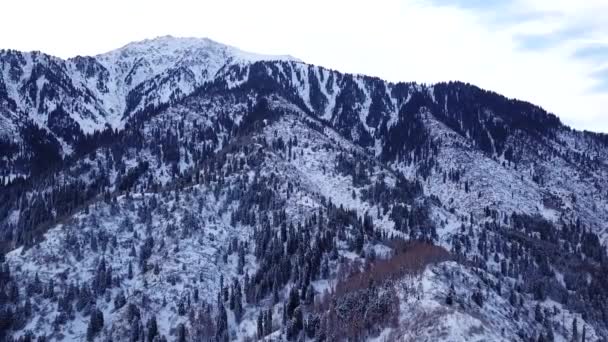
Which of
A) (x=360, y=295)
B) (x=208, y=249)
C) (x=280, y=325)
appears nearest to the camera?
(x=360, y=295)

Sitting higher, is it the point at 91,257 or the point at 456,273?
the point at 456,273

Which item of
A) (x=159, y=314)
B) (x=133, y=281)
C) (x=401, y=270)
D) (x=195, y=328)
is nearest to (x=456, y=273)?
(x=401, y=270)

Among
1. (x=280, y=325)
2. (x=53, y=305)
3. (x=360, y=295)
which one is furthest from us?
(x=53, y=305)

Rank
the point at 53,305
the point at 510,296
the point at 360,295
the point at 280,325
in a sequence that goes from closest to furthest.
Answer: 1. the point at 360,295
2. the point at 280,325
3. the point at 53,305
4. the point at 510,296

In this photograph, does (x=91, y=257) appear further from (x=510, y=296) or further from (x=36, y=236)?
Answer: (x=510, y=296)

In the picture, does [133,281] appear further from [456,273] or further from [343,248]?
[456,273]

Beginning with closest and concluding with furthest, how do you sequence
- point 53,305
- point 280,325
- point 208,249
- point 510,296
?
1. point 280,325
2. point 53,305
3. point 510,296
4. point 208,249

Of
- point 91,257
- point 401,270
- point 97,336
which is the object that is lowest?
point 97,336

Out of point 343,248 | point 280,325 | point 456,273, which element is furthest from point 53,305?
point 456,273

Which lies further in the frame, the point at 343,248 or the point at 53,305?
the point at 343,248
